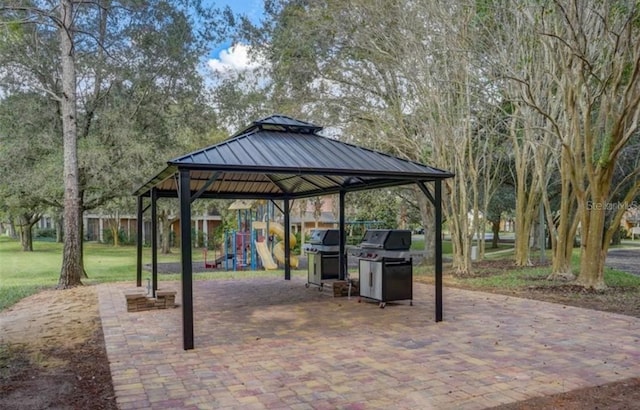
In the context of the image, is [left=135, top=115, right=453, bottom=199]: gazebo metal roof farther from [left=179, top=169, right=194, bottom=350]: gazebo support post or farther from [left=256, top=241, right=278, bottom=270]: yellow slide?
[left=256, top=241, right=278, bottom=270]: yellow slide

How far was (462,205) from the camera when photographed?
38.6 feet

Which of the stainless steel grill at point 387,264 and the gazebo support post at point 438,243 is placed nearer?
the gazebo support post at point 438,243

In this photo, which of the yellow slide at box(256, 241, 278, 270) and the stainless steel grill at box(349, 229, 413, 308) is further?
the yellow slide at box(256, 241, 278, 270)

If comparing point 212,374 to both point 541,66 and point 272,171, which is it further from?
point 541,66

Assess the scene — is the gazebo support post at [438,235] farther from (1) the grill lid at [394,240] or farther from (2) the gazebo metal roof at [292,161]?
(1) the grill lid at [394,240]

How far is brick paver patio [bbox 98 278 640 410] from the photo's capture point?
3629 mm

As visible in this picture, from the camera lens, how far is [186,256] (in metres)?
5.01

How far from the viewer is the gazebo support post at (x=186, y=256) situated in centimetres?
495

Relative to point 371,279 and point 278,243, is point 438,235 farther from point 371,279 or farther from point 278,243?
point 278,243

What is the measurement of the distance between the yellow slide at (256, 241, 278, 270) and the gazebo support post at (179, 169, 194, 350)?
10.5 meters

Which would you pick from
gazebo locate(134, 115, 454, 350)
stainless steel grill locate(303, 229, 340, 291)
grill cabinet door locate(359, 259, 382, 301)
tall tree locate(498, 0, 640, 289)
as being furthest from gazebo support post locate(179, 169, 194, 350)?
tall tree locate(498, 0, 640, 289)

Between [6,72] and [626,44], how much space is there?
12888 millimetres

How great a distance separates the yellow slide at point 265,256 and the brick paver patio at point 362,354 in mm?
7974

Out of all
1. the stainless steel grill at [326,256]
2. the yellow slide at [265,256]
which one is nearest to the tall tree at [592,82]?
the stainless steel grill at [326,256]
